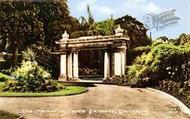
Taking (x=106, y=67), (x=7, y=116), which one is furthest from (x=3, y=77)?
(x=106, y=67)

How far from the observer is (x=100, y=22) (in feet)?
45.1

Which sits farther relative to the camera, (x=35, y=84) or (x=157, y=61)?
(x=157, y=61)

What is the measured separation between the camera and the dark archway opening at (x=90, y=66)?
13.8 meters

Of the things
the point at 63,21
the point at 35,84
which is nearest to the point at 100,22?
the point at 63,21

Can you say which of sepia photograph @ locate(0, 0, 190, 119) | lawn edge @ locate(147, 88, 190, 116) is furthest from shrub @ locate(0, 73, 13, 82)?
lawn edge @ locate(147, 88, 190, 116)

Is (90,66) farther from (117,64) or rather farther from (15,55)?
(15,55)

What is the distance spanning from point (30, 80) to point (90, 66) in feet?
7.62

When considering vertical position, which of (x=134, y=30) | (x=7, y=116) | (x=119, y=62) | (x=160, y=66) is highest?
(x=134, y=30)

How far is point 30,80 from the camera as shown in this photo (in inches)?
595

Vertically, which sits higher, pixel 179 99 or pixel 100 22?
pixel 100 22

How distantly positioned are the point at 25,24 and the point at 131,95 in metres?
3.56

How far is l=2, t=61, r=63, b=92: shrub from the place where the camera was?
1395 centimetres

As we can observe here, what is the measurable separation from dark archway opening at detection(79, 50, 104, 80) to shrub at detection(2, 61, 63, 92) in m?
0.91

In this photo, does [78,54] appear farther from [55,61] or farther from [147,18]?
[147,18]
